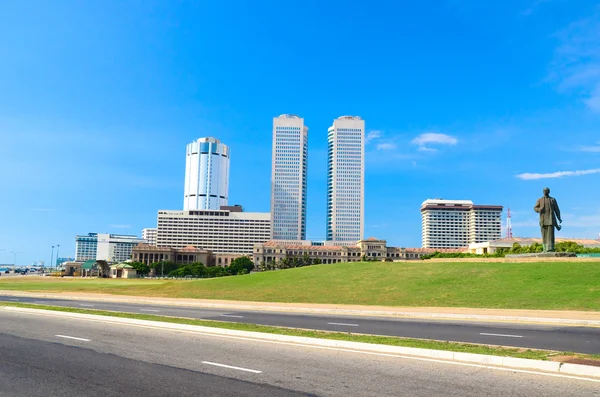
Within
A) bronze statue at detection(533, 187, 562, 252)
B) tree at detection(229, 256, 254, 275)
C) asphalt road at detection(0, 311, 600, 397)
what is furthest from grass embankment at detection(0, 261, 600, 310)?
tree at detection(229, 256, 254, 275)

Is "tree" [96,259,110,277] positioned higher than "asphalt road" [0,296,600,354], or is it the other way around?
"asphalt road" [0,296,600,354]

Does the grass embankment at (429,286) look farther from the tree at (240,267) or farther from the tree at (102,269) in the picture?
the tree at (240,267)

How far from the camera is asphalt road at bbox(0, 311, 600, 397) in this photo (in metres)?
9.65

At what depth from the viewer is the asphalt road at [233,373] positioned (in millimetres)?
9648

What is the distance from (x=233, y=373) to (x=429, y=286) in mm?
30608

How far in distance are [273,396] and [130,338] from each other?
9.95 m

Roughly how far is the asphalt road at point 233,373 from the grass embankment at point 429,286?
21131 mm

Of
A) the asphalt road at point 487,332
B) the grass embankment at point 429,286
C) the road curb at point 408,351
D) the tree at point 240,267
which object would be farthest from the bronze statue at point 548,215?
the tree at point 240,267

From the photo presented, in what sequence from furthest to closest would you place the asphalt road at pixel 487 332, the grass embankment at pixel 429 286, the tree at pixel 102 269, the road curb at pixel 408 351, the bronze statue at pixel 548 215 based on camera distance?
the tree at pixel 102 269, the bronze statue at pixel 548 215, the grass embankment at pixel 429 286, the asphalt road at pixel 487 332, the road curb at pixel 408 351

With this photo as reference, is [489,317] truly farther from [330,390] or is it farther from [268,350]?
[330,390]

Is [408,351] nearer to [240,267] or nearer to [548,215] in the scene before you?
[548,215]

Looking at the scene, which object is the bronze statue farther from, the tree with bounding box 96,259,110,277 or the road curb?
the tree with bounding box 96,259,110,277

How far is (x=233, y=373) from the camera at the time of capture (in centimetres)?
1134

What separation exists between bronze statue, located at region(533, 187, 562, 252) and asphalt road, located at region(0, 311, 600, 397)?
119 feet
